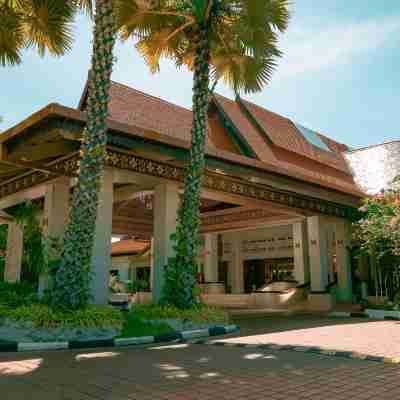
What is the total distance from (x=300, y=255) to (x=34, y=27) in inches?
646

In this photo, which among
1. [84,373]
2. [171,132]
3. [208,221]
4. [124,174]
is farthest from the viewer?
[208,221]

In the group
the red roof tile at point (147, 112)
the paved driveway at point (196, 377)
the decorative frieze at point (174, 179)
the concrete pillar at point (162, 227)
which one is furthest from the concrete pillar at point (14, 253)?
the paved driveway at point (196, 377)

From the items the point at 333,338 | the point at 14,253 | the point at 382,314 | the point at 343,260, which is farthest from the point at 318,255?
the point at 14,253

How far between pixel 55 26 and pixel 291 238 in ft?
60.8

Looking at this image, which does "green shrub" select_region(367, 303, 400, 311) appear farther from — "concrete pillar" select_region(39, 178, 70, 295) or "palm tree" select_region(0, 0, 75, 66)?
"palm tree" select_region(0, 0, 75, 66)

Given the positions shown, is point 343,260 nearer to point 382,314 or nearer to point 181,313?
point 382,314

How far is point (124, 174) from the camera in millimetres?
12453

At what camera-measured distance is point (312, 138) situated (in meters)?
26.1

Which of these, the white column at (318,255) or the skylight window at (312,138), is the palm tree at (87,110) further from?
the skylight window at (312,138)

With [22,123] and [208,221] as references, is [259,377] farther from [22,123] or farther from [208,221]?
[208,221]

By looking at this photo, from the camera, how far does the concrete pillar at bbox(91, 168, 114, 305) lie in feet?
37.7

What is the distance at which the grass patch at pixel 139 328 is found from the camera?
9.56 metres

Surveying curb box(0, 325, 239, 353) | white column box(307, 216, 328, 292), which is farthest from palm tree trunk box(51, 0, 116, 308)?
white column box(307, 216, 328, 292)

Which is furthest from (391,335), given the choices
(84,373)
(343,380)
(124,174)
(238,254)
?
(238,254)
